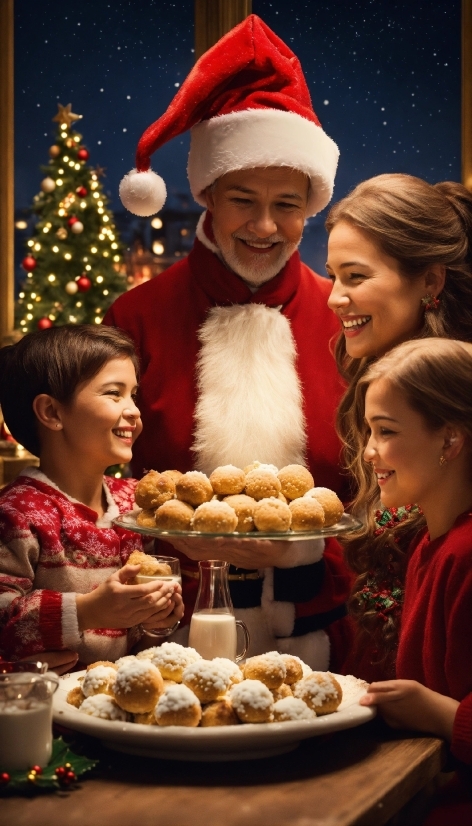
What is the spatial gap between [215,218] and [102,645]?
113 centimetres

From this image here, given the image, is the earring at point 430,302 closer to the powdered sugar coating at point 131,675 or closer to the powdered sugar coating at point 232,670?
the powdered sugar coating at point 232,670


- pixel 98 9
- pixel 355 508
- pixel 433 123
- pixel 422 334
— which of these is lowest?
pixel 355 508

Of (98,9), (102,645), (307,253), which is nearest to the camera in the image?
(102,645)

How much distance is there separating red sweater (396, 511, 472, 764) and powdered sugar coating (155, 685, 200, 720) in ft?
1.39

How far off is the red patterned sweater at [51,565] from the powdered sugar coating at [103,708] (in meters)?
0.34

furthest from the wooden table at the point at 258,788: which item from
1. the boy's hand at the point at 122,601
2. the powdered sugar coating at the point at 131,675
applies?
the boy's hand at the point at 122,601

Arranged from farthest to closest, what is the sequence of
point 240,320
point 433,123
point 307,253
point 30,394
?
1. point 307,253
2. point 433,123
3. point 240,320
4. point 30,394

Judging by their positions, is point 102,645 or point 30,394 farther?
Answer: point 30,394

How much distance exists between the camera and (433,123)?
4645mm

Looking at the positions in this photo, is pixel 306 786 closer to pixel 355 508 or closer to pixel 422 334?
pixel 355 508

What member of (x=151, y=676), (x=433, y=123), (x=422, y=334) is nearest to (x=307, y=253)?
(x=433, y=123)

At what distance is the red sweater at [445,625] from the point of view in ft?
5.19

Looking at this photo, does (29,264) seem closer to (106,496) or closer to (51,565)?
(106,496)

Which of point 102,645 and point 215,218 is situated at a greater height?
point 215,218
